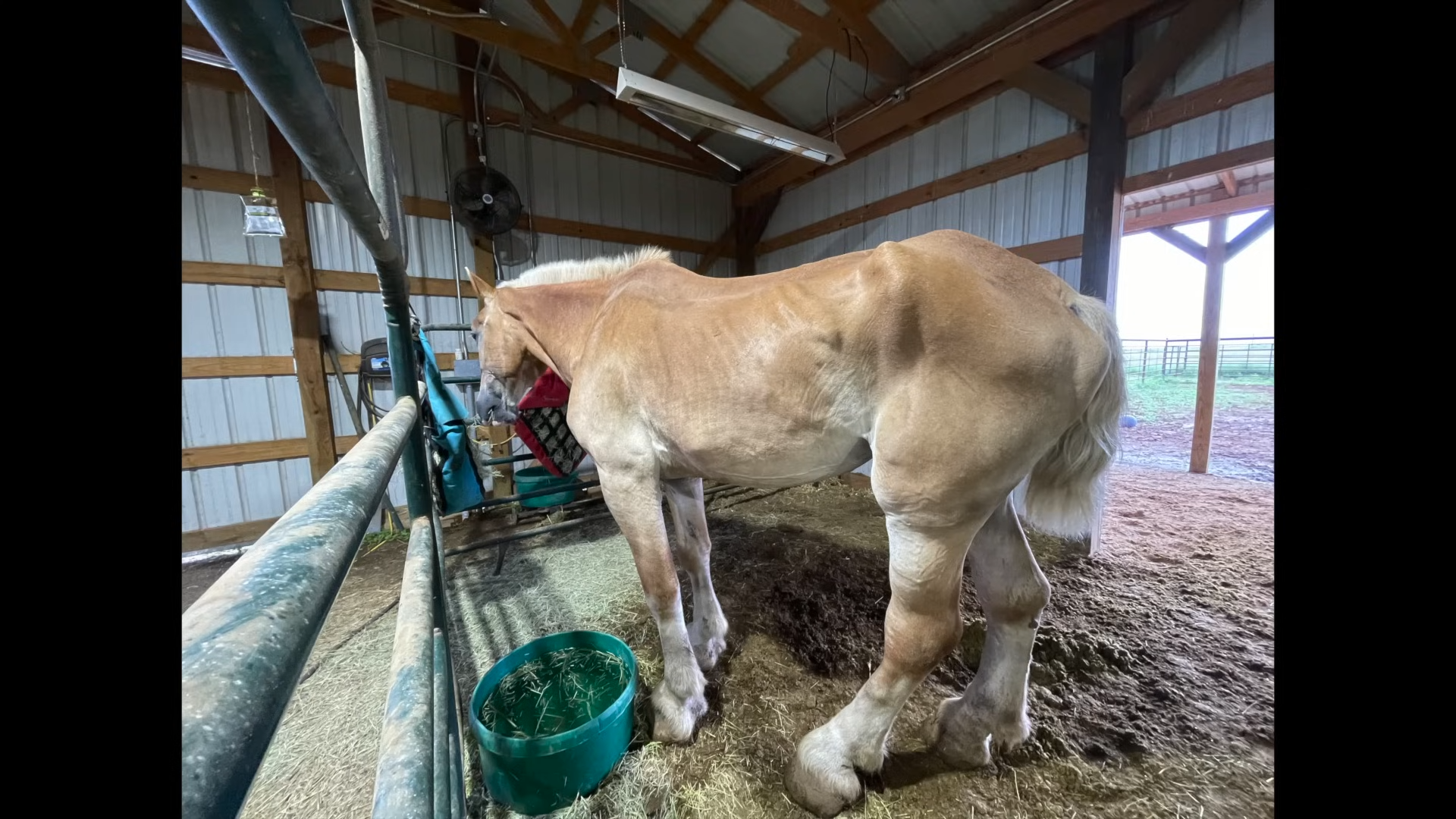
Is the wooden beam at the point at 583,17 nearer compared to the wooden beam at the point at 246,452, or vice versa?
the wooden beam at the point at 246,452

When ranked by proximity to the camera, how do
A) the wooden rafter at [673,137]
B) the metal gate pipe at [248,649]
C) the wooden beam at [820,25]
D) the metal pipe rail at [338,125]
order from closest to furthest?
the metal gate pipe at [248,649], the metal pipe rail at [338,125], the wooden beam at [820,25], the wooden rafter at [673,137]

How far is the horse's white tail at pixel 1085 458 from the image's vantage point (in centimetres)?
131

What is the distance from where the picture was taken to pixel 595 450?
177cm

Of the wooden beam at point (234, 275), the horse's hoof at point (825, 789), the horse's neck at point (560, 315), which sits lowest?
the horse's hoof at point (825, 789)

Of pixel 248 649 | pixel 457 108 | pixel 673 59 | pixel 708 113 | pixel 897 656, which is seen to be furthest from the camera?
pixel 673 59

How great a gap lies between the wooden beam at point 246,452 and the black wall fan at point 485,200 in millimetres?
2239

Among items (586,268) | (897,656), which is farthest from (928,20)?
(897,656)

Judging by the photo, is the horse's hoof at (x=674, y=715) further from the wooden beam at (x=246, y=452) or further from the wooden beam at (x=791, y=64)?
the wooden beam at (x=791, y=64)

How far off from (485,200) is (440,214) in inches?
19.6

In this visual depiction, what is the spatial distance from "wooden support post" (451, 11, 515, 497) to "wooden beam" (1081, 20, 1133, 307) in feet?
14.6

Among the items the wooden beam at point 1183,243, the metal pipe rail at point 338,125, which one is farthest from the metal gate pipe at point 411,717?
the wooden beam at point 1183,243

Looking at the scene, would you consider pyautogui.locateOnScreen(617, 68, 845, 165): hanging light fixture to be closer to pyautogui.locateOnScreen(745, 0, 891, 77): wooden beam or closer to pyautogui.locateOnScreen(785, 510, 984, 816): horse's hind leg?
pyautogui.locateOnScreen(745, 0, 891, 77): wooden beam

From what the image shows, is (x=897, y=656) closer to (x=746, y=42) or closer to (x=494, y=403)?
(x=494, y=403)

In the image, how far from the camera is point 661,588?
1710 mm
